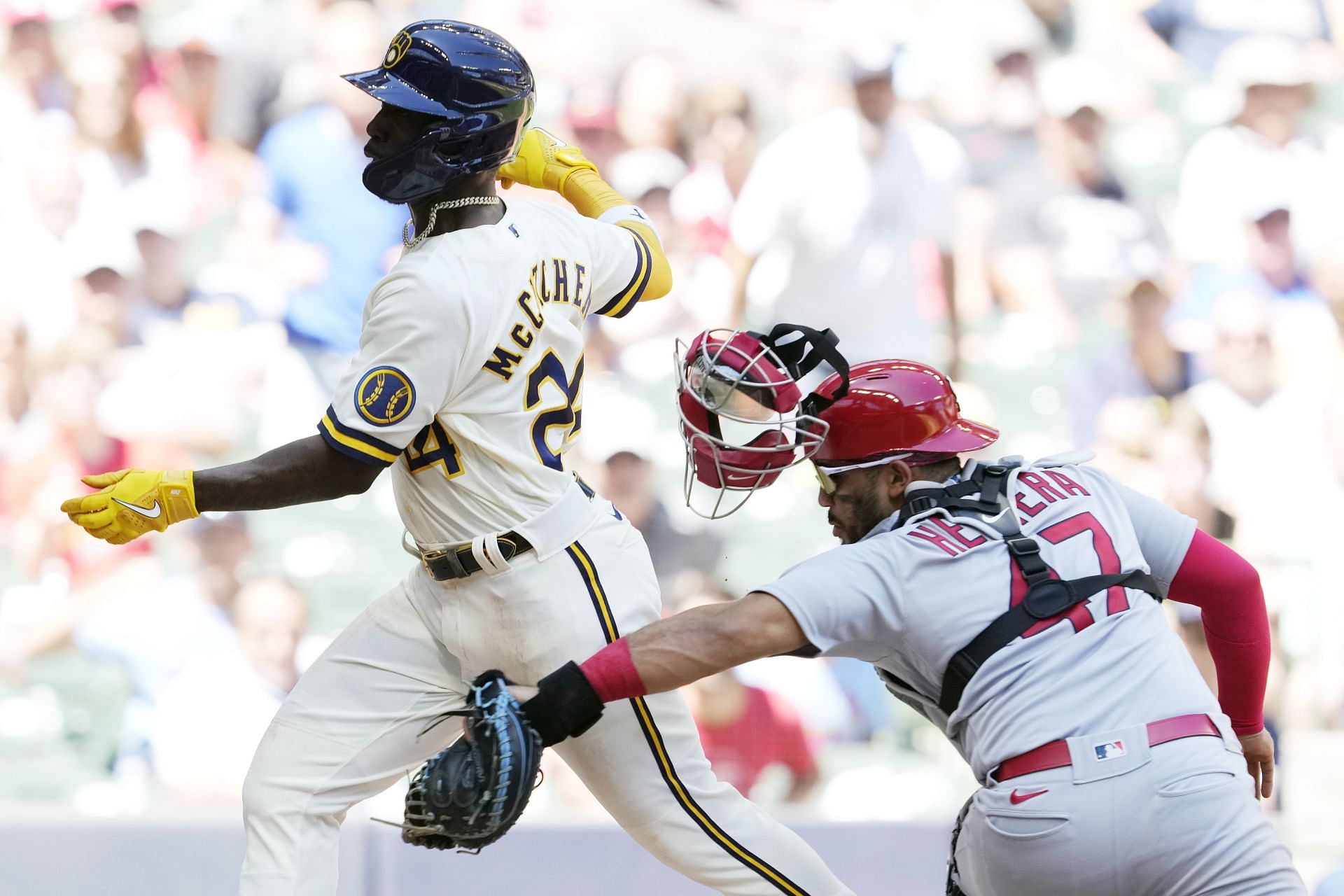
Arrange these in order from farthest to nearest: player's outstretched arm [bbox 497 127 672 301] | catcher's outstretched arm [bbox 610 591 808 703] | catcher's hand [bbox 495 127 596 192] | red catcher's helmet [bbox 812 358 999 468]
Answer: catcher's hand [bbox 495 127 596 192] < player's outstretched arm [bbox 497 127 672 301] < red catcher's helmet [bbox 812 358 999 468] < catcher's outstretched arm [bbox 610 591 808 703]

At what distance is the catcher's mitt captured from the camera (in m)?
1.99

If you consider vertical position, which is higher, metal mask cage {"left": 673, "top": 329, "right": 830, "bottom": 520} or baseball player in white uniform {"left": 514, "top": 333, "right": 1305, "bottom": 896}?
metal mask cage {"left": 673, "top": 329, "right": 830, "bottom": 520}

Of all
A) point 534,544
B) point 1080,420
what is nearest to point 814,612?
point 534,544

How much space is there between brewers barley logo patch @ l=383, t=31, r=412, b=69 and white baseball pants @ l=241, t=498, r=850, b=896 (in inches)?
31.8

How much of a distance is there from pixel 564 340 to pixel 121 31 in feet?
10.1

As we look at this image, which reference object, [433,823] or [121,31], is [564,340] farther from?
[121,31]

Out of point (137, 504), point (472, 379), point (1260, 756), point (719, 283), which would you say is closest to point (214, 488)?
point (137, 504)

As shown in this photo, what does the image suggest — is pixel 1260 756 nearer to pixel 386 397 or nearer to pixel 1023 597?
pixel 1023 597

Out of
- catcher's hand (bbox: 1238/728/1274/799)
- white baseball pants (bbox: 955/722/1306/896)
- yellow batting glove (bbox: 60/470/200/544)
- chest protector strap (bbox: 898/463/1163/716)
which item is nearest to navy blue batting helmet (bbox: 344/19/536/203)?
yellow batting glove (bbox: 60/470/200/544)

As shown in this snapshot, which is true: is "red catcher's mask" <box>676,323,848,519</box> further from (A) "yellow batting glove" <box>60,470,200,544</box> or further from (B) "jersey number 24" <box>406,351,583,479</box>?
(A) "yellow batting glove" <box>60,470,200,544</box>

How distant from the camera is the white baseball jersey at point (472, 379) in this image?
7.43ft

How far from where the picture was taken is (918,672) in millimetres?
2094

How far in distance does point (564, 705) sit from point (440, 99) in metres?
1.05

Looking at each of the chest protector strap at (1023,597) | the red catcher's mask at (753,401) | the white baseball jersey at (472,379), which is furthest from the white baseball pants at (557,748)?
the chest protector strap at (1023,597)
